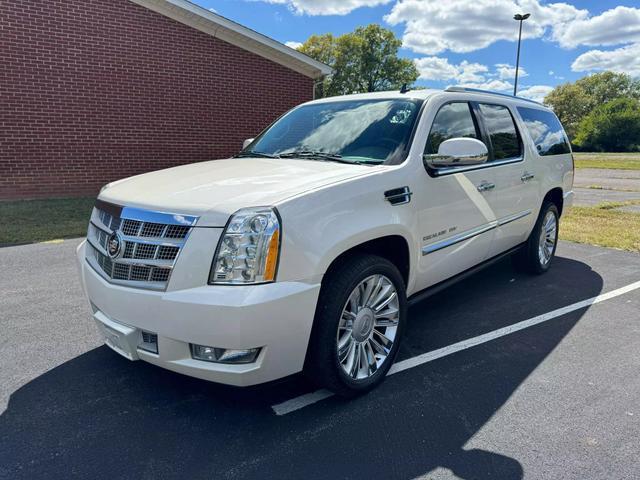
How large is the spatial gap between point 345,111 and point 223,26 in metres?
8.64

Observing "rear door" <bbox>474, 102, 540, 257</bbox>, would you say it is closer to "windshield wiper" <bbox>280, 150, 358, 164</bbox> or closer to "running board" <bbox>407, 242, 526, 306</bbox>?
"running board" <bbox>407, 242, 526, 306</bbox>

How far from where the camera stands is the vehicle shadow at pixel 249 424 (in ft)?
7.61

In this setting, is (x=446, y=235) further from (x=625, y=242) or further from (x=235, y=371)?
(x=625, y=242)

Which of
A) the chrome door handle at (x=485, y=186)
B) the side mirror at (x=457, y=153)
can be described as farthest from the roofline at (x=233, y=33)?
the side mirror at (x=457, y=153)

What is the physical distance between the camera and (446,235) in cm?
360

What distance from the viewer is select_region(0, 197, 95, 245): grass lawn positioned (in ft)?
23.6

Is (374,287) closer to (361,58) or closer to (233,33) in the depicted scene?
(233,33)

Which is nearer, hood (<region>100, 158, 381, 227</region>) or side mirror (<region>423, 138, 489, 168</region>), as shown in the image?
hood (<region>100, 158, 381, 227</region>)

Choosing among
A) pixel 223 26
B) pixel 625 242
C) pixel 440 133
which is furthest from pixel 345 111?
pixel 223 26

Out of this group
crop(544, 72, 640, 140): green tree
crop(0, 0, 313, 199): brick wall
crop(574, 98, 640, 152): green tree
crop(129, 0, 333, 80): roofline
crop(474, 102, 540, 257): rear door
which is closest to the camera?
crop(474, 102, 540, 257): rear door

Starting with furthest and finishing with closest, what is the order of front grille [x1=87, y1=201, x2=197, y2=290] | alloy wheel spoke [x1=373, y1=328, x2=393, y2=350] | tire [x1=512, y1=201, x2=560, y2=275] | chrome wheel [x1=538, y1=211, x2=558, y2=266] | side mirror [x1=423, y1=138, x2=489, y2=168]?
1. chrome wheel [x1=538, y1=211, x2=558, y2=266]
2. tire [x1=512, y1=201, x2=560, y2=275]
3. side mirror [x1=423, y1=138, x2=489, y2=168]
4. alloy wheel spoke [x1=373, y1=328, x2=393, y2=350]
5. front grille [x1=87, y1=201, x2=197, y2=290]

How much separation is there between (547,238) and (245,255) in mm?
4477

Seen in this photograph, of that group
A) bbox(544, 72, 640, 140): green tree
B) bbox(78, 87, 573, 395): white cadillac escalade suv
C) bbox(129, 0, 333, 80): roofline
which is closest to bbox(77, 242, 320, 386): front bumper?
bbox(78, 87, 573, 395): white cadillac escalade suv

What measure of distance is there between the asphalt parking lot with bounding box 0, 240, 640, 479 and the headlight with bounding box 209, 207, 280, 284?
2.26 ft
